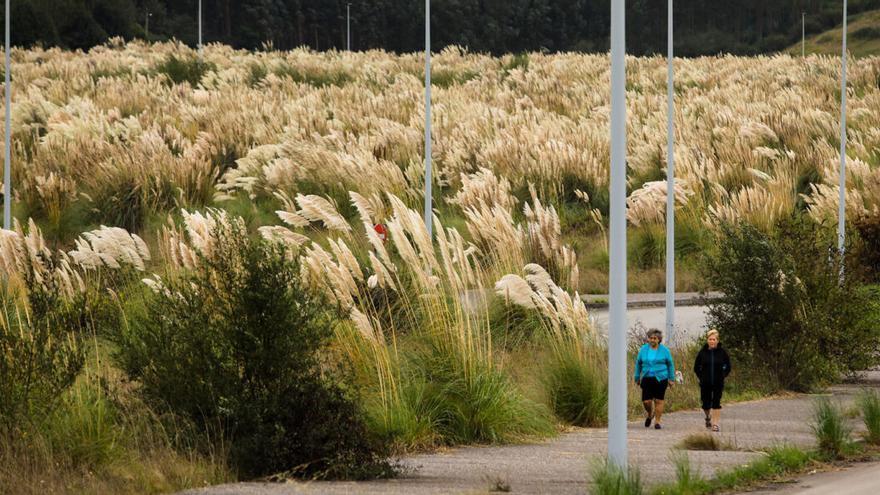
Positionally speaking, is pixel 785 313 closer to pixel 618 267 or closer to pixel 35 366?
pixel 618 267

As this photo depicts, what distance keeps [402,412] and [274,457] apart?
203 cm

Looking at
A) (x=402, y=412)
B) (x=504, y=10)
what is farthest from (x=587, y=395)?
(x=504, y=10)

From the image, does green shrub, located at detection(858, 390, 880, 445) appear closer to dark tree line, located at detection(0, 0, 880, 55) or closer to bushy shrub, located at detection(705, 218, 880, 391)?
bushy shrub, located at detection(705, 218, 880, 391)

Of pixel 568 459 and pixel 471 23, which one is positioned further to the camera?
pixel 471 23

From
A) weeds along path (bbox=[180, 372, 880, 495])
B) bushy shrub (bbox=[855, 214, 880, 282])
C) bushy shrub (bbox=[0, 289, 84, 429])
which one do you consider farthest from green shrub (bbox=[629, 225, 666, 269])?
bushy shrub (bbox=[0, 289, 84, 429])

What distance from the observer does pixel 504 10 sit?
10138cm

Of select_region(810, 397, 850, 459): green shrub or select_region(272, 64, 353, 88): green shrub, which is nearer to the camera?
select_region(810, 397, 850, 459): green shrub

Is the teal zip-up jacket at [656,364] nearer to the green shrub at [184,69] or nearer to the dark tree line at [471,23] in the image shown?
the green shrub at [184,69]

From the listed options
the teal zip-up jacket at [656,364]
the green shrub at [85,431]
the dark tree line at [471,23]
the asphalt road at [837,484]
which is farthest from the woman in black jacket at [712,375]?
the dark tree line at [471,23]

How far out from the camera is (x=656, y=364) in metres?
16.7

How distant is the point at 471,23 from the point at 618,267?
88429 millimetres

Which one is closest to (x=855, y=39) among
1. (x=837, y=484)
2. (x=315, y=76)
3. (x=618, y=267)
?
(x=315, y=76)

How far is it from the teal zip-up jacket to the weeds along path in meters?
0.57

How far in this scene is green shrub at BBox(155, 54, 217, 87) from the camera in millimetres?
58469
